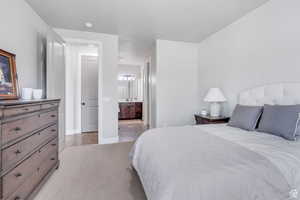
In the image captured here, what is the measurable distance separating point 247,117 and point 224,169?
145 centimetres

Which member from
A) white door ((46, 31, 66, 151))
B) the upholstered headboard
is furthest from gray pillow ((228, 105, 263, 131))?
white door ((46, 31, 66, 151))

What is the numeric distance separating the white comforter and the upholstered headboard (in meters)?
0.84

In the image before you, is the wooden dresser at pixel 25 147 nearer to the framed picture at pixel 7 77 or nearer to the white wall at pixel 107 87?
the framed picture at pixel 7 77

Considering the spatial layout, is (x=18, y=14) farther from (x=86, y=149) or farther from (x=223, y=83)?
(x=223, y=83)

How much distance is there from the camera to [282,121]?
1.67 m

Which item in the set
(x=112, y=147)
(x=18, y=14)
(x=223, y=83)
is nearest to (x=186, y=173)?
(x=112, y=147)

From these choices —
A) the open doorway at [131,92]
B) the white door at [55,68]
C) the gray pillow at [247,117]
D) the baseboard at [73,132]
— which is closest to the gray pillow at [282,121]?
the gray pillow at [247,117]

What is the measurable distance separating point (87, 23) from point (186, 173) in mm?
3368

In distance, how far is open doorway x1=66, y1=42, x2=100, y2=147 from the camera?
4500 millimetres

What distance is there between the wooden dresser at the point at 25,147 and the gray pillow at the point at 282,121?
2704 millimetres

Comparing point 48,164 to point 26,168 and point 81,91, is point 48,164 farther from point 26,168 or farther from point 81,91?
point 81,91

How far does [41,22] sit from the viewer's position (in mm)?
2822

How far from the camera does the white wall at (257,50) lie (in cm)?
201

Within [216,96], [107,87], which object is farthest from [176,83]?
[107,87]
